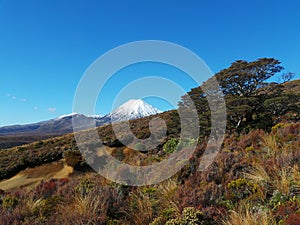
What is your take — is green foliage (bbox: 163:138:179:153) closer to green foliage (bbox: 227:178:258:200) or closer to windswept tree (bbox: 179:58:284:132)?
windswept tree (bbox: 179:58:284:132)

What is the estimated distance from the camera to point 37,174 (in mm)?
16641

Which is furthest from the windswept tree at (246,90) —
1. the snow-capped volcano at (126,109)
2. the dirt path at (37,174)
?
the dirt path at (37,174)

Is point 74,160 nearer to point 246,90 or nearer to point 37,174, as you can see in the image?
point 37,174

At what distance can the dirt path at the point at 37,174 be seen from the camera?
15109 millimetres

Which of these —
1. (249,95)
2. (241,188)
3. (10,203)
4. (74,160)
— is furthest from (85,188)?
(249,95)

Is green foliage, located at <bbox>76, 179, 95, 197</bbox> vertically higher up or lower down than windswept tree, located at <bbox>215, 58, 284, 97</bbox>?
lower down

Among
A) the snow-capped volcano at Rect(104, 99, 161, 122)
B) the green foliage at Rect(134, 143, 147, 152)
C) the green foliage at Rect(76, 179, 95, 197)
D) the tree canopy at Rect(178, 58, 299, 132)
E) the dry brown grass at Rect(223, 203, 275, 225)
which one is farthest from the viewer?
the green foliage at Rect(134, 143, 147, 152)

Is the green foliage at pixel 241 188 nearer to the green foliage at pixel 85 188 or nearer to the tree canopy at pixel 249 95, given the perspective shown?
the green foliage at pixel 85 188

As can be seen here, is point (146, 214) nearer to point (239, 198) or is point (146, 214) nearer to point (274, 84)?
point (239, 198)

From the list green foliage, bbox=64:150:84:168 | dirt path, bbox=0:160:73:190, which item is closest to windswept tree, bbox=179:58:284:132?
green foliage, bbox=64:150:84:168

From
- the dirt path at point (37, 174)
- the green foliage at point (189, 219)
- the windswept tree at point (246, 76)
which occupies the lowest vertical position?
the dirt path at point (37, 174)

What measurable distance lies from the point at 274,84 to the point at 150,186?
1215cm

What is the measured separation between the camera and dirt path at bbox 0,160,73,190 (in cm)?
1511

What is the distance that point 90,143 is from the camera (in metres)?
20.6
